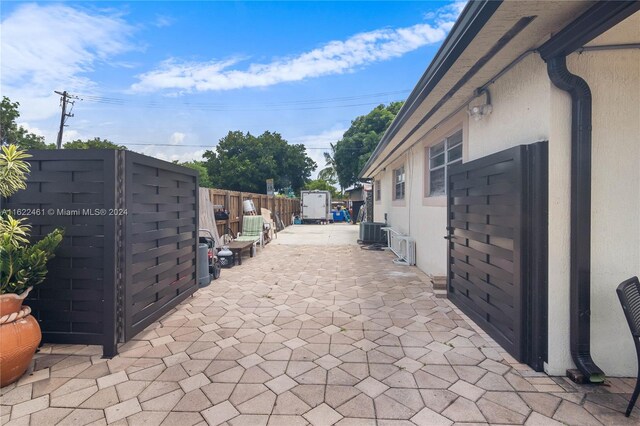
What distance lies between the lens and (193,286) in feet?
13.5

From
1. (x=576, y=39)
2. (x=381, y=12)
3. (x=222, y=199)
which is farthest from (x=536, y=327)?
(x=381, y=12)

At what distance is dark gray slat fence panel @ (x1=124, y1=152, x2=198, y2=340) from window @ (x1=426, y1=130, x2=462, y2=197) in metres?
3.72

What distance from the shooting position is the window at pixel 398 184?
8.40 meters

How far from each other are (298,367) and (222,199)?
661cm

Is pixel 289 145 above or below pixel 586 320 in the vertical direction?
above

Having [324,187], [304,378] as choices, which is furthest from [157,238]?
[324,187]

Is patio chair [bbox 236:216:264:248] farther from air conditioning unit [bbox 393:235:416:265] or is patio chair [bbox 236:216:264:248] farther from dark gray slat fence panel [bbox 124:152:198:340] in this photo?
dark gray slat fence panel [bbox 124:152:198:340]

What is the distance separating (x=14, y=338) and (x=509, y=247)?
3.85 m

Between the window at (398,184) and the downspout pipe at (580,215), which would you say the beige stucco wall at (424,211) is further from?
the downspout pipe at (580,215)

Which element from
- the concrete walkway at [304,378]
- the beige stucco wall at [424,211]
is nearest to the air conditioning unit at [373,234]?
the beige stucco wall at [424,211]

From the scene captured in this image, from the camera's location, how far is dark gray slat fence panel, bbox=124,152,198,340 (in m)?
2.73

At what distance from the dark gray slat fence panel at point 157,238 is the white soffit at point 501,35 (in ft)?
9.99

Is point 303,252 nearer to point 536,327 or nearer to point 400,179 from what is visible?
point 400,179

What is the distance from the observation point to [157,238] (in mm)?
3162
